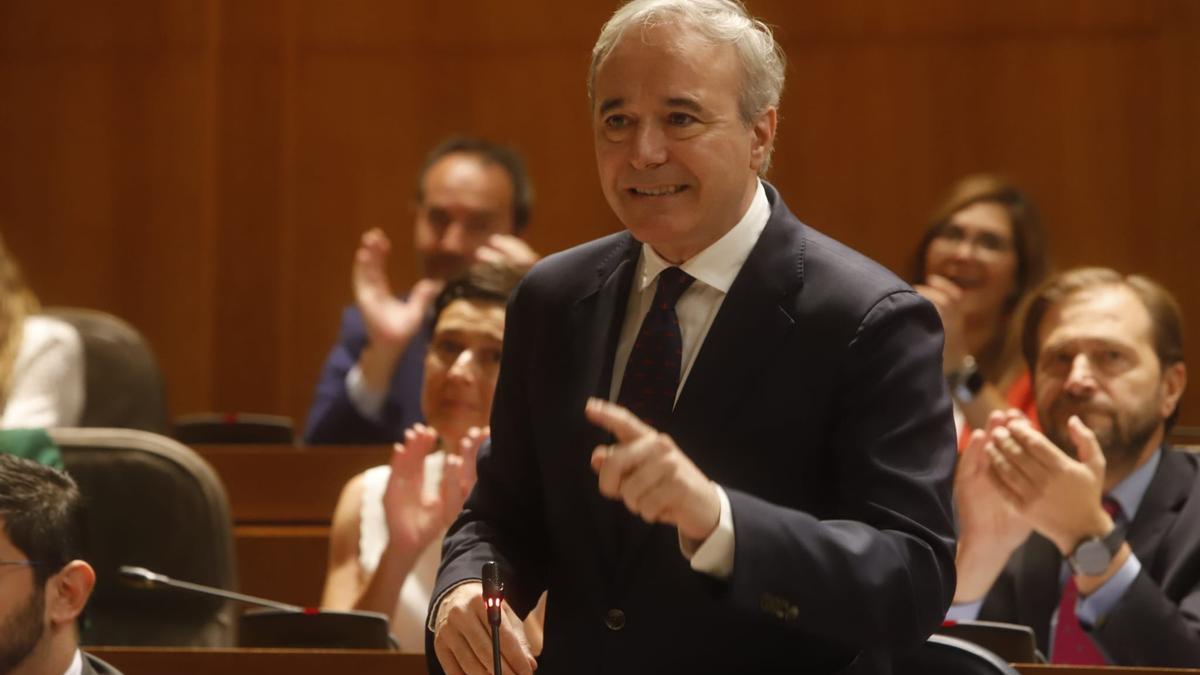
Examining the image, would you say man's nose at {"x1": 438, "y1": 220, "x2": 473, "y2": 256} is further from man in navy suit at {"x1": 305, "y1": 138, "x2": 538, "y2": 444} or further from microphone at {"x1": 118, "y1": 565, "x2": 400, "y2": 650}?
microphone at {"x1": 118, "y1": 565, "x2": 400, "y2": 650}

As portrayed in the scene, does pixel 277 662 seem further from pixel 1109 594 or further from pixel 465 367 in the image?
pixel 1109 594

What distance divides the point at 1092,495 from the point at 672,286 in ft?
3.80

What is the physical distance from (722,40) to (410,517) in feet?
4.65

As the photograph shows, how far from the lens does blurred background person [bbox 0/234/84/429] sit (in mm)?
3543

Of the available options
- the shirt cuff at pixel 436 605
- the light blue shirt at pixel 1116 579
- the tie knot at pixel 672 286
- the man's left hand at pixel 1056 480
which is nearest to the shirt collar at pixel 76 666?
the shirt cuff at pixel 436 605

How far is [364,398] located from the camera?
159 inches

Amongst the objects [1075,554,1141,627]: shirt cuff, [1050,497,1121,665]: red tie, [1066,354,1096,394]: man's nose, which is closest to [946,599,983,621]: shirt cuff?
[1050,497,1121,665]: red tie

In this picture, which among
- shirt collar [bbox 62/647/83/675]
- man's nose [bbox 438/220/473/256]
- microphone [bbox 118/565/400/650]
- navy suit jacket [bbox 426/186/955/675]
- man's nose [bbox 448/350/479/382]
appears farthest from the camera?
man's nose [bbox 438/220/473/256]

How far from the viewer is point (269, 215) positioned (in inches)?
214

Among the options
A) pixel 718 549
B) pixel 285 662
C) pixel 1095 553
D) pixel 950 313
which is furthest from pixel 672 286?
pixel 950 313

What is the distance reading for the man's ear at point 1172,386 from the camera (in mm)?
2861

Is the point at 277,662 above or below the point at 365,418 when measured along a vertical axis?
above

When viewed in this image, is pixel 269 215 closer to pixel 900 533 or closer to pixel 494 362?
pixel 494 362

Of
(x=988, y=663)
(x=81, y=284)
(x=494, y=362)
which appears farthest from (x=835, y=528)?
(x=81, y=284)
